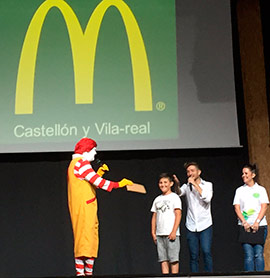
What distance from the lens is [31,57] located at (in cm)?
681

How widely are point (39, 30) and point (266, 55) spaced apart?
245 centimetres

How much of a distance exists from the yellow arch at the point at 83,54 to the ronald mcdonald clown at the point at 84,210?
1.36 m

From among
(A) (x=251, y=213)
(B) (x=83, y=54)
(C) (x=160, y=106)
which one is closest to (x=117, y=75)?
(B) (x=83, y=54)

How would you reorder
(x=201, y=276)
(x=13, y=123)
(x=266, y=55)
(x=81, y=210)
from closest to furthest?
1. (x=201, y=276)
2. (x=81, y=210)
3. (x=13, y=123)
4. (x=266, y=55)

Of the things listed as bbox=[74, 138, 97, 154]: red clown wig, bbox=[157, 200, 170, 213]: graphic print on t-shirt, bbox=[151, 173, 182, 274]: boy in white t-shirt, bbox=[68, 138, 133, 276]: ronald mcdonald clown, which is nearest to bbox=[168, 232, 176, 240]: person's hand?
bbox=[151, 173, 182, 274]: boy in white t-shirt

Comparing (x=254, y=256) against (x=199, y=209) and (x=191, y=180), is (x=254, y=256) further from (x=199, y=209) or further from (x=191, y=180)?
(x=191, y=180)

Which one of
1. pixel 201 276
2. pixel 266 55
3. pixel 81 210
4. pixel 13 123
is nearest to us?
pixel 201 276

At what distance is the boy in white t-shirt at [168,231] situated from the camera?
5648 mm

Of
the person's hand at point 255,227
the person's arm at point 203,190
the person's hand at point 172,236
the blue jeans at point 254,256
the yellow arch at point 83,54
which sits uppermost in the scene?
the yellow arch at point 83,54

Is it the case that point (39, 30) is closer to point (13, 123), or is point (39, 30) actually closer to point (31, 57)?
point (31, 57)

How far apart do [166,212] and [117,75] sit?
69.0 inches

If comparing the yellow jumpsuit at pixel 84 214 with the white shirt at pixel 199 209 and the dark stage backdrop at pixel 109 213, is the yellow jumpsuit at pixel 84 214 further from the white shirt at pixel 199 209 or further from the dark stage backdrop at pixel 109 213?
the dark stage backdrop at pixel 109 213

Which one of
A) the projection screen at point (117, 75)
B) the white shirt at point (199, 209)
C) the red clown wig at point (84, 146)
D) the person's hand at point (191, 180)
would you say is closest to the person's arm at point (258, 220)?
the white shirt at point (199, 209)

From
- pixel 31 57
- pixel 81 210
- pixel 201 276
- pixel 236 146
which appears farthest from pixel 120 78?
pixel 201 276
